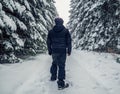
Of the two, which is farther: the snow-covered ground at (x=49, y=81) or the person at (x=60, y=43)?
→ the person at (x=60, y=43)

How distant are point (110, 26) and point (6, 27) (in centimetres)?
1022

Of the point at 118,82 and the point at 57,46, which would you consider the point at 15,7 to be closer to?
the point at 57,46

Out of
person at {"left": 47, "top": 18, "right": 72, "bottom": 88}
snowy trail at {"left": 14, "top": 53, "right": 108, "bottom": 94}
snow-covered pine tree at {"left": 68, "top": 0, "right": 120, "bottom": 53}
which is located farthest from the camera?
snow-covered pine tree at {"left": 68, "top": 0, "right": 120, "bottom": 53}

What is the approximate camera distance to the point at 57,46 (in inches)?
272

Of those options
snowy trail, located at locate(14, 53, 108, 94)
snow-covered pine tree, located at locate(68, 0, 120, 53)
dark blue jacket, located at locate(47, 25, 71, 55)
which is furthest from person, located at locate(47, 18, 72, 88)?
snow-covered pine tree, located at locate(68, 0, 120, 53)

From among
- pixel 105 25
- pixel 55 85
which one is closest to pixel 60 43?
pixel 55 85

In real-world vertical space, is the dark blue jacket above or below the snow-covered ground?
above

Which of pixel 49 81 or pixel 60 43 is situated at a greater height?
pixel 60 43

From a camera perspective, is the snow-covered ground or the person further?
A: the person

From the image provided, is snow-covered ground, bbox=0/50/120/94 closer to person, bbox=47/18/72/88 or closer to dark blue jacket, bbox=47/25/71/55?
person, bbox=47/18/72/88

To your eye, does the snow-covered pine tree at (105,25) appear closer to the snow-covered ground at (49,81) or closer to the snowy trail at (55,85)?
the snow-covered ground at (49,81)

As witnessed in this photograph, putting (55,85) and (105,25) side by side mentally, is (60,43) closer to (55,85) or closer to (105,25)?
(55,85)

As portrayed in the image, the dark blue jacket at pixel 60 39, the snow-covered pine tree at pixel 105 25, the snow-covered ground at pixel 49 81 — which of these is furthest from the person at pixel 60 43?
the snow-covered pine tree at pixel 105 25

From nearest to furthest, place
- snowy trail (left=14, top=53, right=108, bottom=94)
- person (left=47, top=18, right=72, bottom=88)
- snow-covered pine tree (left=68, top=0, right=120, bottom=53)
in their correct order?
snowy trail (left=14, top=53, right=108, bottom=94) < person (left=47, top=18, right=72, bottom=88) < snow-covered pine tree (left=68, top=0, right=120, bottom=53)
